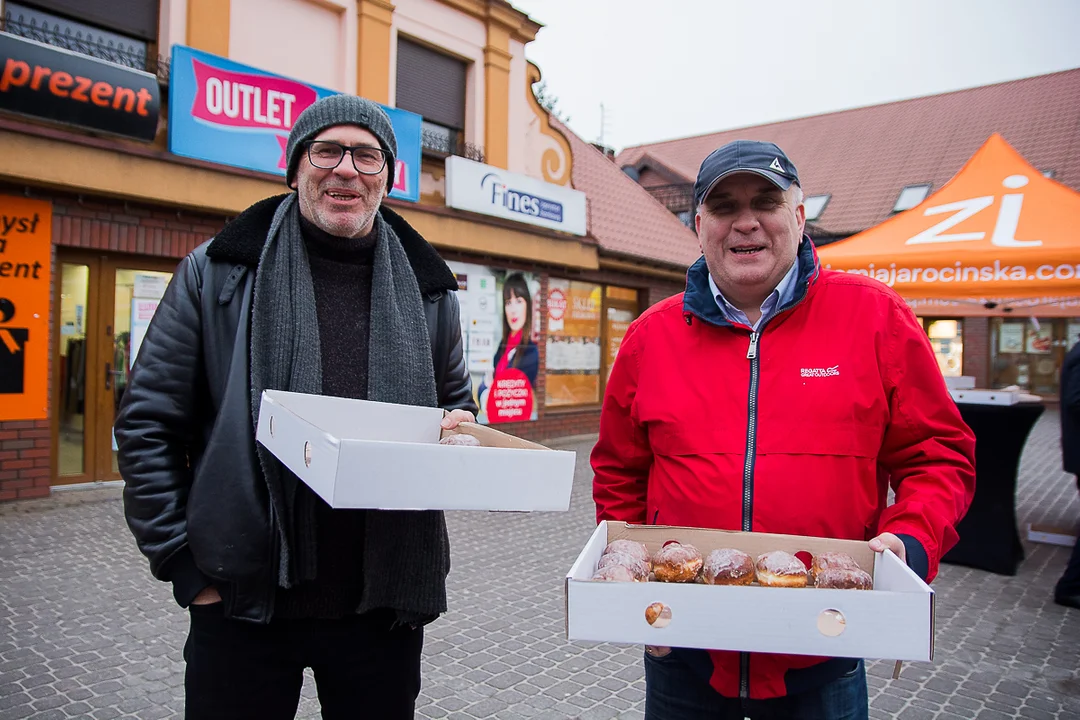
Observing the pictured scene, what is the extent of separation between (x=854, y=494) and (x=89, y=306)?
7944 mm

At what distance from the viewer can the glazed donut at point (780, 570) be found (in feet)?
4.81

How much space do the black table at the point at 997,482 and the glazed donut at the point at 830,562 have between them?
4981 millimetres

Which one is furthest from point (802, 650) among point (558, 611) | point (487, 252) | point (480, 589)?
point (487, 252)

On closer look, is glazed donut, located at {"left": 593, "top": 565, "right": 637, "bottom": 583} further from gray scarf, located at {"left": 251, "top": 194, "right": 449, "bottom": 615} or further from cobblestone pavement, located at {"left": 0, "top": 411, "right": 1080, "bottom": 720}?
cobblestone pavement, located at {"left": 0, "top": 411, "right": 1080, "bottom": 720}

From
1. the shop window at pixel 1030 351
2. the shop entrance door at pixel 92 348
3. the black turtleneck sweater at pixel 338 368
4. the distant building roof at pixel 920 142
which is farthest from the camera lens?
the distant building roof at pixel 920 142

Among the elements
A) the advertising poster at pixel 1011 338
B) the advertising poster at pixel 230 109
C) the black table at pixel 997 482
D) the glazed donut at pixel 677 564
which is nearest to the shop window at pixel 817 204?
the advertising poster at pixel 1011 338

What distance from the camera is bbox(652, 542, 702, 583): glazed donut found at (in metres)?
1.52

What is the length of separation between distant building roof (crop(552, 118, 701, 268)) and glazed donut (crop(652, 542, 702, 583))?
36.3ft

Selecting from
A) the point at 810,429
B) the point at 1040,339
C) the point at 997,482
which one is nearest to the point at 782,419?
the point at 810,429

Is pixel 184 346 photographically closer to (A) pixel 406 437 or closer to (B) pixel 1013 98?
(A) pixel 406 437

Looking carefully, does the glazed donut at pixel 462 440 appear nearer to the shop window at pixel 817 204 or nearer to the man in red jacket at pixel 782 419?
the man in red jacket at pixel 782 419

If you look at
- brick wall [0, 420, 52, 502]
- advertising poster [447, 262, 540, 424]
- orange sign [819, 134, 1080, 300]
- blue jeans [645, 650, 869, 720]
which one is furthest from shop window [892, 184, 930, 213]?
blue jeans [645, 650, 869, 720]

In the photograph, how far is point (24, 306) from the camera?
689 cm

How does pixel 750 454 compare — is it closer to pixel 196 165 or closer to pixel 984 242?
pixel 984 242
